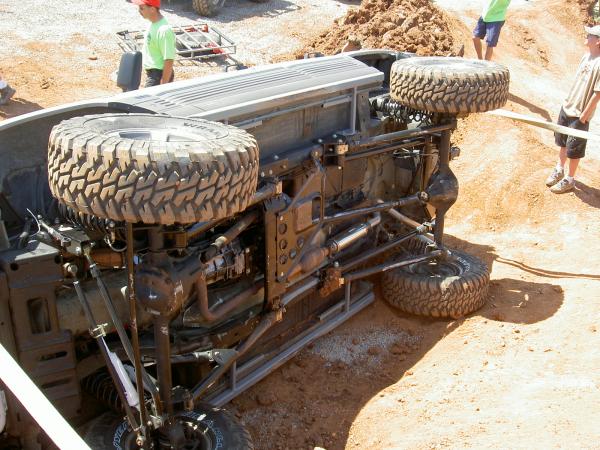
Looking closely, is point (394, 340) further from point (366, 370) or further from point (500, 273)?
point (500, 273)

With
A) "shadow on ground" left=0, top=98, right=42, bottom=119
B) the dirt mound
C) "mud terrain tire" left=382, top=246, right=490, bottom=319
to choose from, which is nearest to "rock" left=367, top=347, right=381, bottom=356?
"mud terrain tire" left=382, top=246, right=490, bottom=319

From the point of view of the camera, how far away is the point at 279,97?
4340 millimetres

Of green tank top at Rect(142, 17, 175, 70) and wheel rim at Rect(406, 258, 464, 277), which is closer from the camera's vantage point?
wheel rim at Rect(406, 258, 464, 277)

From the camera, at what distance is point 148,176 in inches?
103

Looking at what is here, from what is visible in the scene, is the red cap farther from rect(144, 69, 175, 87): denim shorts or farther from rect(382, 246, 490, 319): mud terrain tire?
rect(382, 246, 490, 319): mud terrain tire

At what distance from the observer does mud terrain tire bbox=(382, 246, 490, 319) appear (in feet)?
17.7

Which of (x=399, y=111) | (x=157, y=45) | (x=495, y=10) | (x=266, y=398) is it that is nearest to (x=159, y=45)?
(x=157, y=45)

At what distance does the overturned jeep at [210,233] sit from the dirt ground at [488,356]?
23 cm

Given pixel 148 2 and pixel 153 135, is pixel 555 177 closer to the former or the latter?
pixel 148 2

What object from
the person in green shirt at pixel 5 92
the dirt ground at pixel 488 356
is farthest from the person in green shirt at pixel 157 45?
the person in green shirt at pixel 5 92

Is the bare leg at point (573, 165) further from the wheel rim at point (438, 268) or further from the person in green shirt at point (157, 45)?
the person in green shirt at point (157, 45)

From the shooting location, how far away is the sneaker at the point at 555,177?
7.84 m

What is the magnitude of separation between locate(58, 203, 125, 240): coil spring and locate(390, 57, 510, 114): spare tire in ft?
8.31

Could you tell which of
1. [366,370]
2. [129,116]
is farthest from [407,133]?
[129,116]
